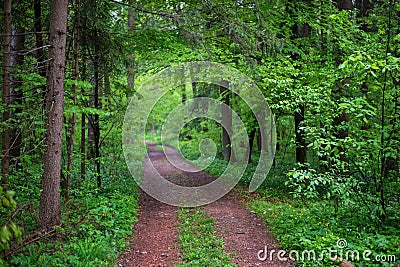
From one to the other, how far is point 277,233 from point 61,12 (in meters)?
6.39

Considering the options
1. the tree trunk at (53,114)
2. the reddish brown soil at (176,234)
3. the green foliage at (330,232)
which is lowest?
the reddish brown soil at (176,234)

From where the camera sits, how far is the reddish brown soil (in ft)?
20.9

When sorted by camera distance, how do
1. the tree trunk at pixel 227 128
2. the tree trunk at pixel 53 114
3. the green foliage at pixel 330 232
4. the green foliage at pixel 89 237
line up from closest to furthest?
the green foliage at pixel 89 237, the green foliage at pixel 330 232, the tree trunk at pixel 53 114, the tree trunk at pixel 227 128

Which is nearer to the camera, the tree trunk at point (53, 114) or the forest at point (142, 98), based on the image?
the forest at point (142, 98)

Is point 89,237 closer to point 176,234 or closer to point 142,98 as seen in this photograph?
point 176,234

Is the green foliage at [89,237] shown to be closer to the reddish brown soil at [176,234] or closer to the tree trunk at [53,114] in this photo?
the reddish brown soil at [176,234]

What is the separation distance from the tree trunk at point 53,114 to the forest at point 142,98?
0.06 feet

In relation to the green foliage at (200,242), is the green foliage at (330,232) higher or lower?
higher

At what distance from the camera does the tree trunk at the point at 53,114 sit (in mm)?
6090

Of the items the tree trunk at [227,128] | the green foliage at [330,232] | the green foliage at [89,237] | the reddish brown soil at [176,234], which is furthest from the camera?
the tree trunk at [227,128]

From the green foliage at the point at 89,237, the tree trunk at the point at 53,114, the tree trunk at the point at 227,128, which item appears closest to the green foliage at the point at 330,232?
the green foliage at the point at 89,237

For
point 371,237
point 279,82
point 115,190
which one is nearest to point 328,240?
point 371,237

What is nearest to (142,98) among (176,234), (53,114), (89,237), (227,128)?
(53,114)

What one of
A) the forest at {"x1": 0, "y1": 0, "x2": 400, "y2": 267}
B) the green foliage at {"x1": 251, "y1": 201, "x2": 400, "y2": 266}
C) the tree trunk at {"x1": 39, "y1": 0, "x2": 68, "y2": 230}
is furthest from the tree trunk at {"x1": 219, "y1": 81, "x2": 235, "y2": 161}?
the tree trunk at {"x1": 39, "y1": 0, "x2": 68, "y2": 230}
